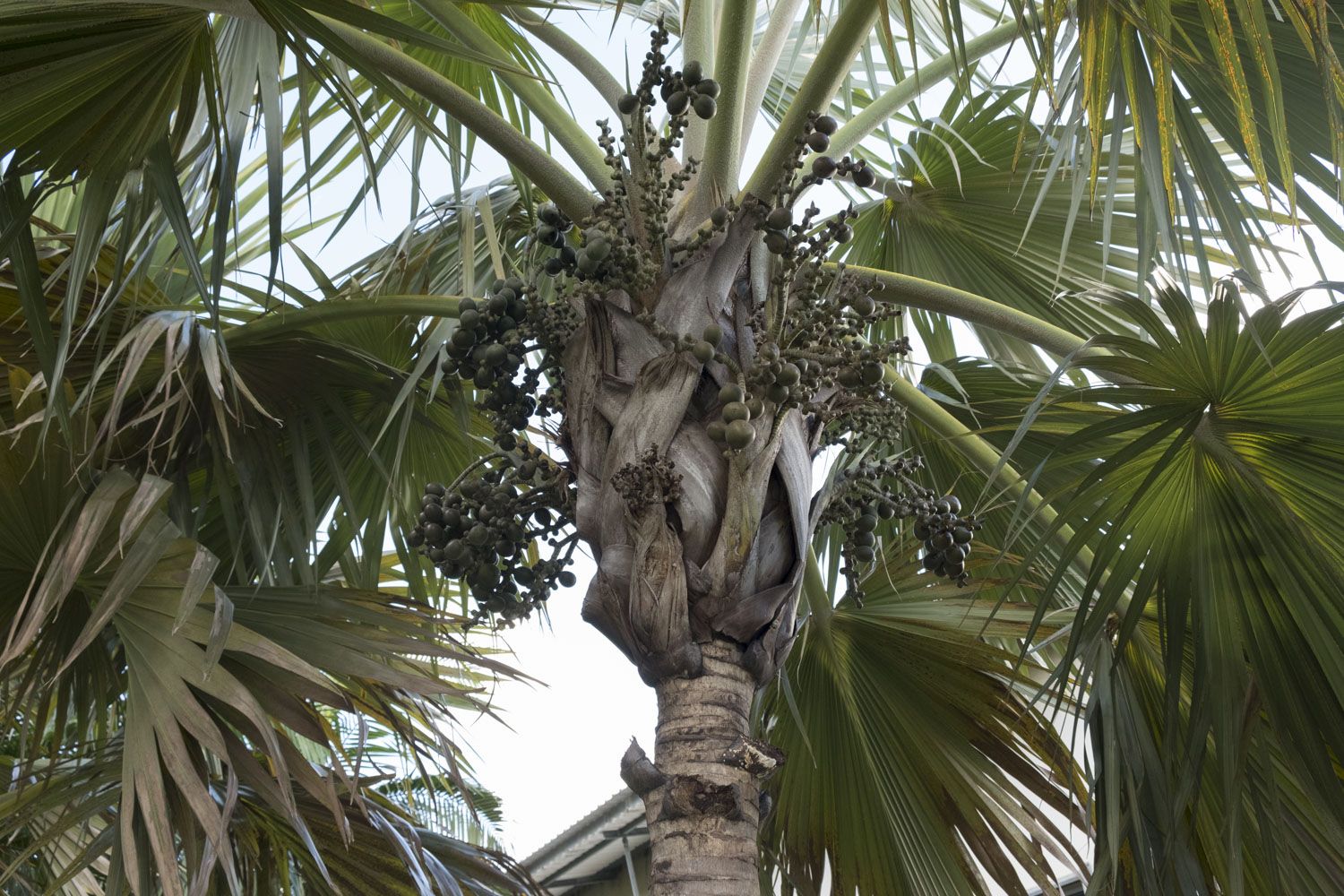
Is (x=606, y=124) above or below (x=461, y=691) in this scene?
above

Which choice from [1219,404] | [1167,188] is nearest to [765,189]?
[1167,188]

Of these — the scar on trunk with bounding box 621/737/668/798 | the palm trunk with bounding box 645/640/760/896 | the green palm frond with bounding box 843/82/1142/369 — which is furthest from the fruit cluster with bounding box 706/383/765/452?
the green palm frond with bounding box 843/82/1142/369

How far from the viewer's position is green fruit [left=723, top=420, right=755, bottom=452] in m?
2.52

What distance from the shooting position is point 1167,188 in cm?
255

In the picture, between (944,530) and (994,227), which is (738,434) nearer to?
(944,530)

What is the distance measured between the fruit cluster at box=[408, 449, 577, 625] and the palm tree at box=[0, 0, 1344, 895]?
0.01m

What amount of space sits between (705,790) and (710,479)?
2.07 feet

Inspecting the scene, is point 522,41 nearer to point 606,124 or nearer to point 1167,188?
point 606,124

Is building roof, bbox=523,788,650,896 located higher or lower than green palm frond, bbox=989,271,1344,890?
higher

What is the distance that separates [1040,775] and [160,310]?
2.80 meters

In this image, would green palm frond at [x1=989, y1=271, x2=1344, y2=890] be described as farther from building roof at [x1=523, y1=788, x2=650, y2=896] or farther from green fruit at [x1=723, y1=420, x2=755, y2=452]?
building roof at [x1=523, y1=788, x2=650, y2=896]

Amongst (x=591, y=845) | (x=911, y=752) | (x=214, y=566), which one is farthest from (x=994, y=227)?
(x=591, y=845)

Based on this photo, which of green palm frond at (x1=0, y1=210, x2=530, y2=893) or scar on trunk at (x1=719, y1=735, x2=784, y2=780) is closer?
scar on trunk at (x1=719, y1=735, x2=784, y2=780)

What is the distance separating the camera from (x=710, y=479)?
2.66 metres
